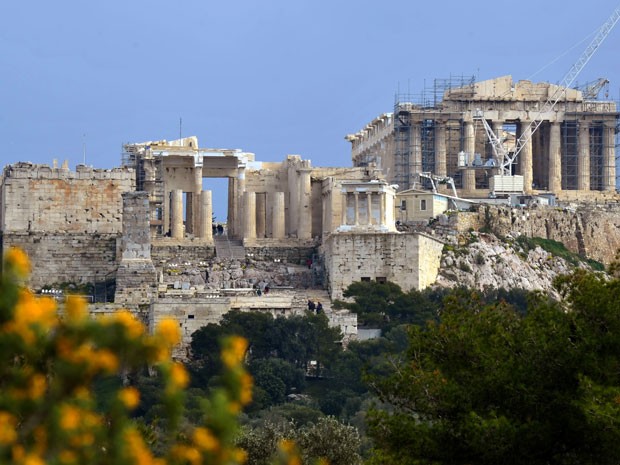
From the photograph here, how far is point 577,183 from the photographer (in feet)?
269

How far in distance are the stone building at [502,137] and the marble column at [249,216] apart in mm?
11259

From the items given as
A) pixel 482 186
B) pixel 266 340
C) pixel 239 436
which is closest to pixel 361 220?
pixel 266 340

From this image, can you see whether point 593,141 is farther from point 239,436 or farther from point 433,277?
point 239,436

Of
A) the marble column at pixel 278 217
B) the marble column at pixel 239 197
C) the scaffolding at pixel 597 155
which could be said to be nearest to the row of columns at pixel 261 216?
the marble column at pixel 278 217

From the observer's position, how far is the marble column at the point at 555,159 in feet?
266

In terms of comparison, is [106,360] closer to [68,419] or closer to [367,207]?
[68,419]

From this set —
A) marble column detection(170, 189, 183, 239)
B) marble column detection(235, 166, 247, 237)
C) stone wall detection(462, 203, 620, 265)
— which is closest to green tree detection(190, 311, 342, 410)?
marble column detection(170, 189, 183, 239)

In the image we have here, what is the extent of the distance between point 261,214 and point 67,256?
1150cm

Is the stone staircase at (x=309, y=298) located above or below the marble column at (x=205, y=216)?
below

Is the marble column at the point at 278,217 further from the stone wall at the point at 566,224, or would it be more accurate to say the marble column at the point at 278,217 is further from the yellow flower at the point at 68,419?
the yellow flower at the point at 68,419

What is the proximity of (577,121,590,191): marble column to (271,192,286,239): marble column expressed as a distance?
56.7ft

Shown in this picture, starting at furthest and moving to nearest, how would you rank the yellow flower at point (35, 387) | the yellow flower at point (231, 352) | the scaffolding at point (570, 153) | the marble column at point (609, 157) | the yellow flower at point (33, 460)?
the marble column at point (609, 157), the scaffolding at point (570, 153), the yellow flower at point (35, 387), the yellow flower at point (231, 352), the yellow flower at point (33, 460)

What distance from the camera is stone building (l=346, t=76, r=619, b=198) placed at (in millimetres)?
80812

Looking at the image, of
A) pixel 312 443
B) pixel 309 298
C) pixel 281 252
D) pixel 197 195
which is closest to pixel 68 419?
pixel 312 443
